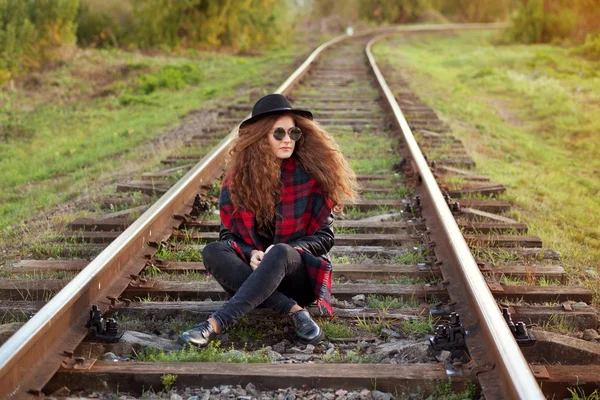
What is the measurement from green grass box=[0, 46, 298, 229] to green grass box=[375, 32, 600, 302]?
321 centimetres

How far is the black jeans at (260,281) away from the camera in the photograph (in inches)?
132

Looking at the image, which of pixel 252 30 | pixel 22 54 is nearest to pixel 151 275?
pixel 22 54

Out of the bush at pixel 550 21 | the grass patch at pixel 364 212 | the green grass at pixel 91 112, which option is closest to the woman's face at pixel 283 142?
the grass patch at pixel 364 212

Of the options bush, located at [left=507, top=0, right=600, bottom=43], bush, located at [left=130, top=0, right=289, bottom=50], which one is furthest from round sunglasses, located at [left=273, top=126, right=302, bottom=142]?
bush, located at [left=507, top=0, right=600, bottom=43]

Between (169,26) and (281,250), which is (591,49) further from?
(281,250)

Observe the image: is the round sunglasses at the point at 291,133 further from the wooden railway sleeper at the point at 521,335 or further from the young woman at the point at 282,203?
the wooden railway sleeper at the point at 521,335

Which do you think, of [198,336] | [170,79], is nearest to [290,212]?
[198,336]

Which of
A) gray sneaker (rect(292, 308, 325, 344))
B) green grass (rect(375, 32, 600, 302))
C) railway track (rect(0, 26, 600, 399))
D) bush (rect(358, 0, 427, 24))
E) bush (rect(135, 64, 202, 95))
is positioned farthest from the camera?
bush (rect(358, 0, 427, 24))

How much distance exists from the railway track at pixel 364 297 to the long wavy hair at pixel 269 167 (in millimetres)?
521

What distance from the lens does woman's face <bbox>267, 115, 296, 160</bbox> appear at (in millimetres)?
3740

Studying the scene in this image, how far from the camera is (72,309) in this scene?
10.6 feet

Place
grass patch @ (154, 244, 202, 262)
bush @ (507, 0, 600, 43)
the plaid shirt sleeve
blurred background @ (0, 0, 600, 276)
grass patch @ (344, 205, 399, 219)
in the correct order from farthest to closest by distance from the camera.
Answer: bush @ (507, 0, 600, 43)
blurred background @ (0, 0, 600, 276)
grass patch @ (344, 205, 399, 219)
grass patch @ (154, 244, 202, 262)
the plaid shirt sleeve

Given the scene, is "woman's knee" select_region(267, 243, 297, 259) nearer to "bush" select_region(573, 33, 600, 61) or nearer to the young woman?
the young woman

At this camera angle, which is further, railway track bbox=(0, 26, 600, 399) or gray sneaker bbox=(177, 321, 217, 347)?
gray sneaker bbox=(177, 321, 217, 347)
